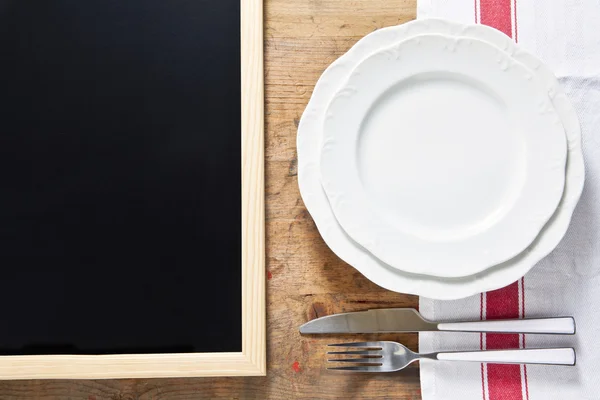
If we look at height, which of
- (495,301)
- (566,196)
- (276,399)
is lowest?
(276,399)

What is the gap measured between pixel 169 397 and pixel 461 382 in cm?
34

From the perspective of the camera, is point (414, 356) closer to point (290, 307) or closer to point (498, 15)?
point (290, 307)

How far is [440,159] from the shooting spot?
0.53 m

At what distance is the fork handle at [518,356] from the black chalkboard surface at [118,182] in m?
0.25

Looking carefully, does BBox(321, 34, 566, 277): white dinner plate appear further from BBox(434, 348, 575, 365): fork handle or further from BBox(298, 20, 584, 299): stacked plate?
BBox(434, 348, 575, 365): fork handle

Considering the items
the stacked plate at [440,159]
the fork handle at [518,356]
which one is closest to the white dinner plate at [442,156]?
the stacked plate at [440,159]

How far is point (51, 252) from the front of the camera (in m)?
Answer: 0.56

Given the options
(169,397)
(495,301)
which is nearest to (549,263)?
(495,301)

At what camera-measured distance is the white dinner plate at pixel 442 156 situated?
0.51 metres

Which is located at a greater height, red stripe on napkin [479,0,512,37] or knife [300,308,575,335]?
red stripe on napkin [479,0,512,37]

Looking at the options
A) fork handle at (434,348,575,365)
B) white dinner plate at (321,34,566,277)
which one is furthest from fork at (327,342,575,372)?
white dinner plate at (321,34,566,277)

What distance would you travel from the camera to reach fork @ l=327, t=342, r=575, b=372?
1.78ft

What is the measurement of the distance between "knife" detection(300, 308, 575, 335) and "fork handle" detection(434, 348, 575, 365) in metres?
0.02

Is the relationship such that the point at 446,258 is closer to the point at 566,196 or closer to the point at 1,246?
the point at 566,196
